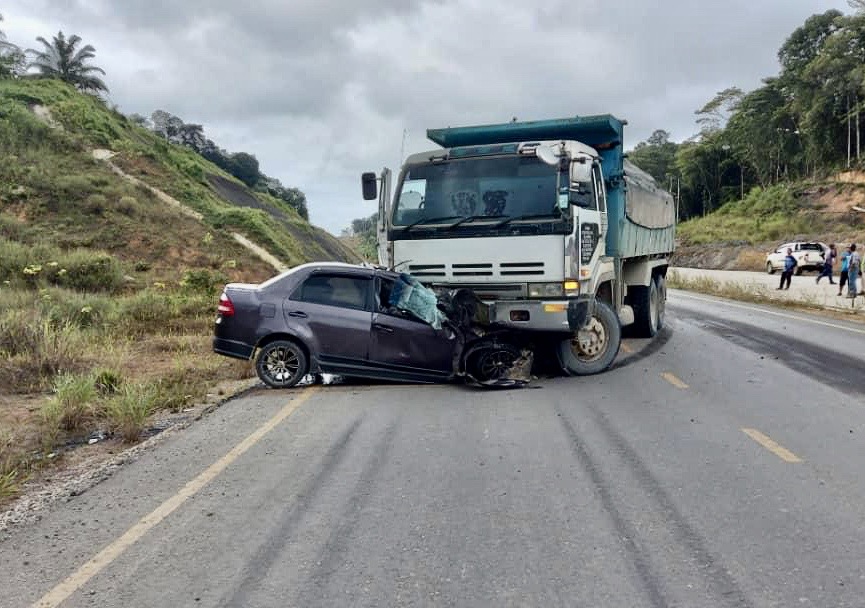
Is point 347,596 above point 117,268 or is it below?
below

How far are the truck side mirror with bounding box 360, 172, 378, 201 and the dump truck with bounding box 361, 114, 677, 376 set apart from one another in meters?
0.01

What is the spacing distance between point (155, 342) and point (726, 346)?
10.2 m

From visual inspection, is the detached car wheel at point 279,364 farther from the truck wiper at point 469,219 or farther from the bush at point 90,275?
the bush at point 90,275

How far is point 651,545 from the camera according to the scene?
4.19 metres

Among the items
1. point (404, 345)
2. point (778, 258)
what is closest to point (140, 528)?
point (404, 345)

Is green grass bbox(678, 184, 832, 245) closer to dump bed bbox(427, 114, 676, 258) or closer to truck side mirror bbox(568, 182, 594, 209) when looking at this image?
dump bed bbox(427, 114, 676, 258)

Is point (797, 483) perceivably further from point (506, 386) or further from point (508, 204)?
point (508, 204)

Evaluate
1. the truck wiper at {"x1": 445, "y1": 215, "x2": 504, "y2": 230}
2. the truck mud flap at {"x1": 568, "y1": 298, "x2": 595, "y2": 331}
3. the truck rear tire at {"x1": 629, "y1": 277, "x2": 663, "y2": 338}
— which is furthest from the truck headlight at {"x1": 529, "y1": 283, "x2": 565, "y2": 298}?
the truck rear tire at {"x1": 629, "y1": 277, "x2": 663, "y2": 338}

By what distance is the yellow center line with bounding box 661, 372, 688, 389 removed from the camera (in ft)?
31.2

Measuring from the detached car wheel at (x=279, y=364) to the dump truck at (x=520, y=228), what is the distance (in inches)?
68.7

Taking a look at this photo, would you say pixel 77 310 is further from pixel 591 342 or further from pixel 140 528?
pixel 140 528

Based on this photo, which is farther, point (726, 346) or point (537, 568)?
point (726, 346)

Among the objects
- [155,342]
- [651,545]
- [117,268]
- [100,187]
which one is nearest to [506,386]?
[651,545]

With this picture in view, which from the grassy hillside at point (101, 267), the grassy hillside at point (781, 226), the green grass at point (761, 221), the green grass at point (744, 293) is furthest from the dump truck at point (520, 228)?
the green grass at point (761, 221)
